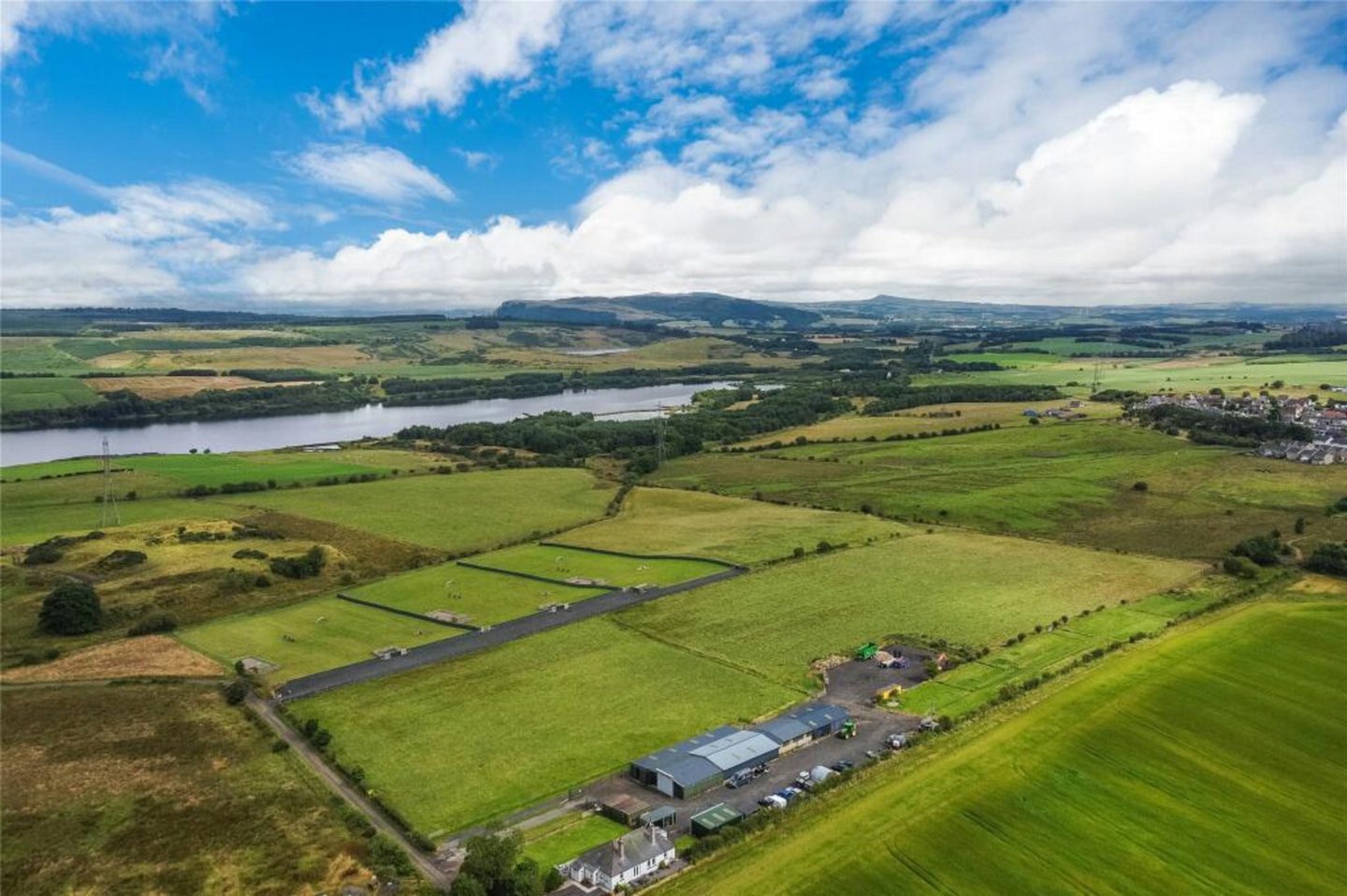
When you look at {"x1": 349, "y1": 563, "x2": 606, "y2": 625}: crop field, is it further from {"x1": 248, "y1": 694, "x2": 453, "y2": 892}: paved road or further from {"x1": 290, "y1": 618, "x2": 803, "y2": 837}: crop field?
{"x1": 248, "y1": 694, "x2": 453, "y2": 892}: paved road

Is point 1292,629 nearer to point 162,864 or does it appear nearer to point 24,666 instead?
point 162,864

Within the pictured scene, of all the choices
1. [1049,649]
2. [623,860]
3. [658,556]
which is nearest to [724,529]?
[658,556]

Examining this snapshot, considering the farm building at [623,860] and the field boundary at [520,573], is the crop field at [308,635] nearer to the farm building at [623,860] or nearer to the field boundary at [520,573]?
the field boundary at [520,573]

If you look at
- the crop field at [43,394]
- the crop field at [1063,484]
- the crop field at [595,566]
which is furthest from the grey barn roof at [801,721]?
the crop field at [43,394]

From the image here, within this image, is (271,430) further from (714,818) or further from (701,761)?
(714,818)

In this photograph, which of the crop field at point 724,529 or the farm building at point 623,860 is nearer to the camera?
the farm building at point 623,860

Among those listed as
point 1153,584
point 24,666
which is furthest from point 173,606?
point 1153,584
